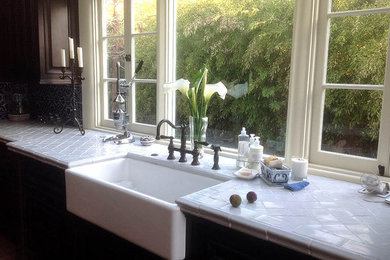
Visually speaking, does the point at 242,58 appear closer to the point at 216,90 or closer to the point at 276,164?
the point at 216,90

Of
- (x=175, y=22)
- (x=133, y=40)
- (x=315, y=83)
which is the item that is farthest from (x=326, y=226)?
(x=133, y=40)

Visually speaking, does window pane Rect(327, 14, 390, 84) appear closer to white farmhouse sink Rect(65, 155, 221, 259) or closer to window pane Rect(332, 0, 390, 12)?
window pane Rect(332, 0, 390, 12)

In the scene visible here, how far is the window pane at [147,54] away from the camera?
258 cm

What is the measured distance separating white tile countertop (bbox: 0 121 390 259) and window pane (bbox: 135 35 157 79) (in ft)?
3.02

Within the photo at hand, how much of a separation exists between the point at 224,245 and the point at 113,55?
2.12m

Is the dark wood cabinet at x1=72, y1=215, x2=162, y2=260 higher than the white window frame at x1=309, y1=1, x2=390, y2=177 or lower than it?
lower

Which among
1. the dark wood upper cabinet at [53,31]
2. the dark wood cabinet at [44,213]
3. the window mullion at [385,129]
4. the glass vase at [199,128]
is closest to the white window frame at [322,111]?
the window mullion at [385,129]

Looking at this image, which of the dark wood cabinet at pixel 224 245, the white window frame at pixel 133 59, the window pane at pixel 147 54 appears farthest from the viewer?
the window pane at pixel 147 54

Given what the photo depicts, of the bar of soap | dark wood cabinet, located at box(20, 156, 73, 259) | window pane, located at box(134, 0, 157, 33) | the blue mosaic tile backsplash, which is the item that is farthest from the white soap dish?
the blue mosaic tile backsplash

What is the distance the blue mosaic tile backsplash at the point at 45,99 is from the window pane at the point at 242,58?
53.8 inches

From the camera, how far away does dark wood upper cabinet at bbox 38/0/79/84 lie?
9.34ft

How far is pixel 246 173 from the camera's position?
1662 mm

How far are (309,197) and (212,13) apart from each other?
1367 mm

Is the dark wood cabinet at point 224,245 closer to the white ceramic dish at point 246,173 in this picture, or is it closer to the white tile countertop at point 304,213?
the white tile countertop at point 304,213
